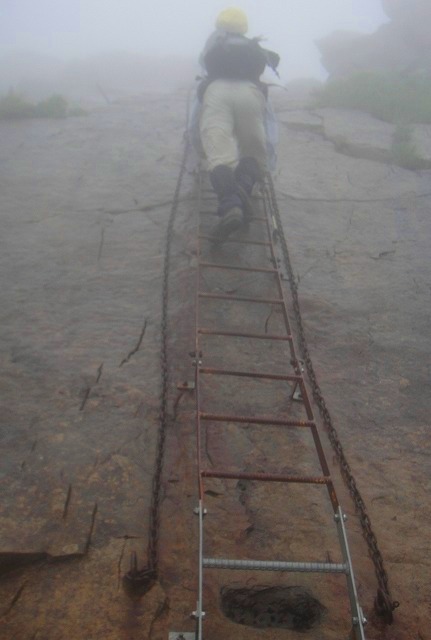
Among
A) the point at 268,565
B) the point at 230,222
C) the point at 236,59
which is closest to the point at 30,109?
the point at 236,59

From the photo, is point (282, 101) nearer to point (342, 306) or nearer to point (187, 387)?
point (342, 306)

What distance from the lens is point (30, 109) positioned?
9.62 metres

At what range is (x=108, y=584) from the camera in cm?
258

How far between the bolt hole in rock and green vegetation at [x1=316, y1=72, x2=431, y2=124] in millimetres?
9359

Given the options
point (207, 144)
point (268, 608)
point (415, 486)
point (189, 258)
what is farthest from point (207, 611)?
point (207, 144)

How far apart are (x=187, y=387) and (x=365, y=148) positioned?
637cm

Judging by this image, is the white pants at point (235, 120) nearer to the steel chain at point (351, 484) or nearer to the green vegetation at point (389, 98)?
the steel chain at point (351, 484)

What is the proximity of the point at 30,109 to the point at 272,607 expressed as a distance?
939 centimetres

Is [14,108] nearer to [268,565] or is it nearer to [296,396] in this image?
[296,396]

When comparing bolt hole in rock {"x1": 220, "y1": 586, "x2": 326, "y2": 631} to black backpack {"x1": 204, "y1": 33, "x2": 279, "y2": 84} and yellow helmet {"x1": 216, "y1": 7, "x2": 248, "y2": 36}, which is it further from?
yellow helmet {"x1": 216, "y1": 7, "x2": 248, "y2": 36}

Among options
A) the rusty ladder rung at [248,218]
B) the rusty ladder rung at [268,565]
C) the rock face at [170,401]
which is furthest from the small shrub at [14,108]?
the rusty ladder rung at [268,565]

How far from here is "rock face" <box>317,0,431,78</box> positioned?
17531mm

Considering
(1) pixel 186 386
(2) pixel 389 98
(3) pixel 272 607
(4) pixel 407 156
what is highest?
(2) pixel 389 98

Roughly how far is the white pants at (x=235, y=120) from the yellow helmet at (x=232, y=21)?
85 centimetres
